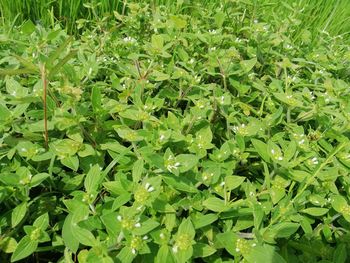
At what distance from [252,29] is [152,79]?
0.95m

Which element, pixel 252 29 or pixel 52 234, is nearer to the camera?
pixel 52 234

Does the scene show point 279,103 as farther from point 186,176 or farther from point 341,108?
point 186,176

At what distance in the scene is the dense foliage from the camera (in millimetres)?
1504

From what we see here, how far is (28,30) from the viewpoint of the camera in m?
2.09

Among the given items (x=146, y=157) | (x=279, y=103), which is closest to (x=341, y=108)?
(x=279, y=103)

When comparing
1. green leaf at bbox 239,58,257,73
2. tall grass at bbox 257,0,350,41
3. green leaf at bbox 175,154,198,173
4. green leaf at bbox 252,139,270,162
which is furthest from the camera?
tall grass at bbox 257,0,350,41

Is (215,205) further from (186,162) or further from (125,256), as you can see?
(125,256)

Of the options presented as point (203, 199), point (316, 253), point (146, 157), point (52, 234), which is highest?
point (146, 157)

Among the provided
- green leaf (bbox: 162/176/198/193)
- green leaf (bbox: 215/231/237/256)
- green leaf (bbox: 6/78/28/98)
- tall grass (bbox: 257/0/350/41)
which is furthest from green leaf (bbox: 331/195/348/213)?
tall grass (bbox: 257/0/350/41)

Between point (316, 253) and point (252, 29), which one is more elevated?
point (252, 29)

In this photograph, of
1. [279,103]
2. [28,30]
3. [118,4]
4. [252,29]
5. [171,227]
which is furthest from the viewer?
[118,4]

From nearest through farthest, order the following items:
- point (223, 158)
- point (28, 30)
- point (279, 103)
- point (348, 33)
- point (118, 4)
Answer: point (223, 158), point (28, 30), point (279, 103), point (118, 4), point (348, 33)

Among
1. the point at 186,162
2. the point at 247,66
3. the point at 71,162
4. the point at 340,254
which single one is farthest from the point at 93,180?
the point at 247,66

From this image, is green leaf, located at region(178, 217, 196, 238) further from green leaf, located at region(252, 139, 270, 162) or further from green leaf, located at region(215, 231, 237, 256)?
green leaf, located at region(252, 139, 270, 162)
